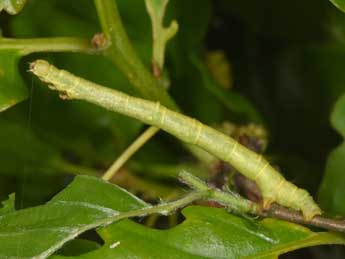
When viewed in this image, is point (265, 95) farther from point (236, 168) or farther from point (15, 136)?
point (236, 168)

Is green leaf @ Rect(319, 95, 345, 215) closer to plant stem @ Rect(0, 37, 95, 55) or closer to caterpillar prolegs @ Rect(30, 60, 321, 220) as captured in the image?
caterpillar prolegs @ Rect(30, 60, 321, 220)

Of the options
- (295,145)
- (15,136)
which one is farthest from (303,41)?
(15,136)

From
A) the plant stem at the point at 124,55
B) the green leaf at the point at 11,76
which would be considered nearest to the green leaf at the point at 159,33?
the plant stem at the point at 124,55

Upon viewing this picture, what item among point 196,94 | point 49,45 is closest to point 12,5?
point 49,45

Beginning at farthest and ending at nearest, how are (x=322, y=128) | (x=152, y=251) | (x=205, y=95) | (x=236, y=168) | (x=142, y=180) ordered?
(x=322, y=128)
(x=205, y=95)
(x=142, y=180)
(x=236, y=168)
(x=152, y=251)

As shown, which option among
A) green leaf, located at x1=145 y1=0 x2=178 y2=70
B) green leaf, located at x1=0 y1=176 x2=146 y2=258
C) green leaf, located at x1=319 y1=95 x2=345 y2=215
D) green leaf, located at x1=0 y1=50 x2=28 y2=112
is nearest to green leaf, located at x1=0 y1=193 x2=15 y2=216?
green leaf, located at x1=0 y1=176 x2=146 y2=258

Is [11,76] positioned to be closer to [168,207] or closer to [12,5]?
[12,5]
